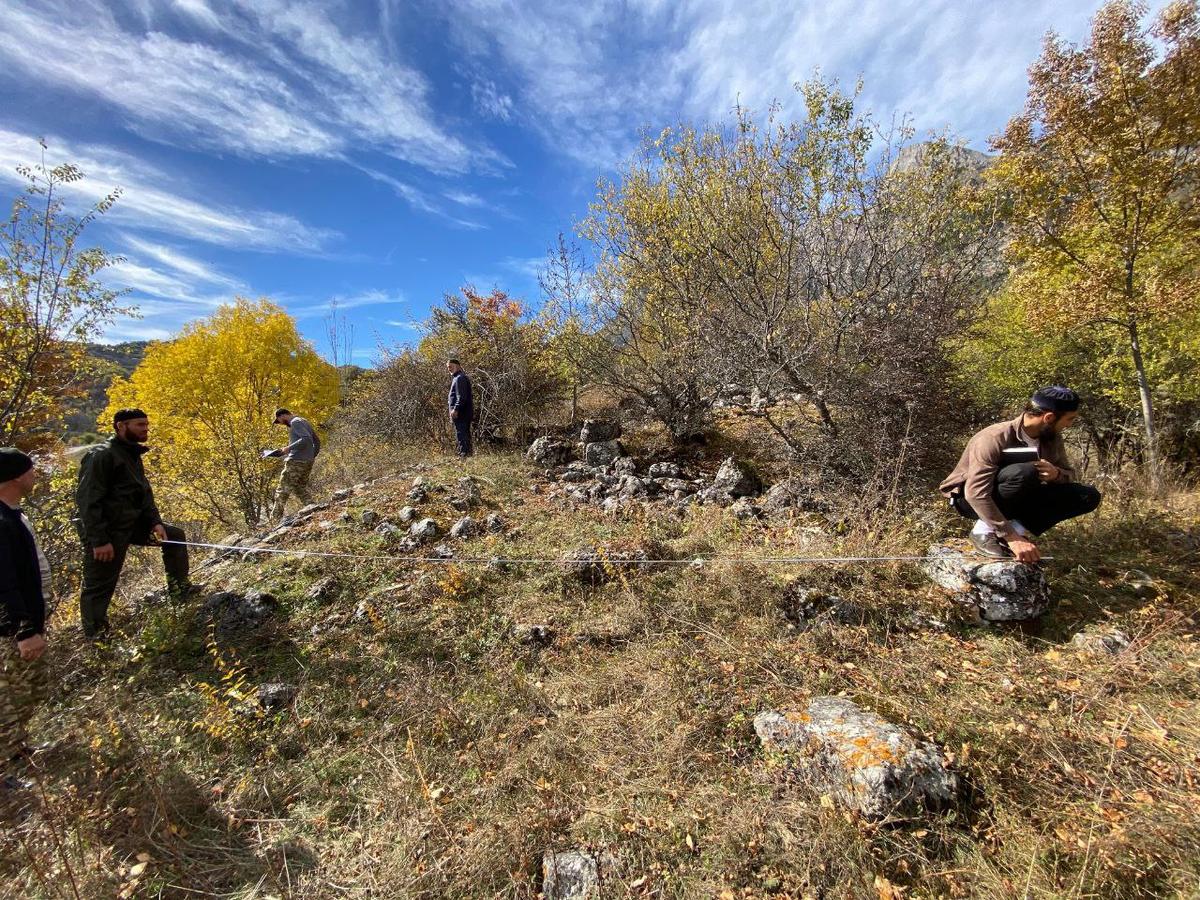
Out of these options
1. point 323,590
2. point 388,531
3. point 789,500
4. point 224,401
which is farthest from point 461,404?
point 224,401

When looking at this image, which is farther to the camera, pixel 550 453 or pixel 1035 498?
pixel 550 453

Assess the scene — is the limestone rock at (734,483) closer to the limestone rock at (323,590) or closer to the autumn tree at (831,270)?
the autumn tree at (831,270)

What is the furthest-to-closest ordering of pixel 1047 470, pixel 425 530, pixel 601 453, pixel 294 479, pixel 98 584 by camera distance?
pixel 601 453, pixel 294 479, pixel 425 530, pixel 98 584, pixel 1047 470

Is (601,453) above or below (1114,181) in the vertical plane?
below

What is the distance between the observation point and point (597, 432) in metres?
8.16

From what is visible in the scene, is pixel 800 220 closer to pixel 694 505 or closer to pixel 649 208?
pixel 649 208

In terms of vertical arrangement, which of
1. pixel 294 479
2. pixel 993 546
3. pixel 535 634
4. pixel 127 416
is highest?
pixel 127 416

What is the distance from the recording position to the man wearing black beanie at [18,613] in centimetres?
219

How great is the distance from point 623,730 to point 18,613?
3354mm

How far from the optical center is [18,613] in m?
2.51

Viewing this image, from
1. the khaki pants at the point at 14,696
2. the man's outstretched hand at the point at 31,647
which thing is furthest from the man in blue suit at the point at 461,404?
the khaki pants at the point at 14,696

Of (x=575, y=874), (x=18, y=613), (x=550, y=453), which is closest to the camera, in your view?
(x=575, y=874)

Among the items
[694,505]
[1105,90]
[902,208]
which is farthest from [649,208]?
[1105,90]

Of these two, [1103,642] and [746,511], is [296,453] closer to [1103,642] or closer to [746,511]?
[746,511]
